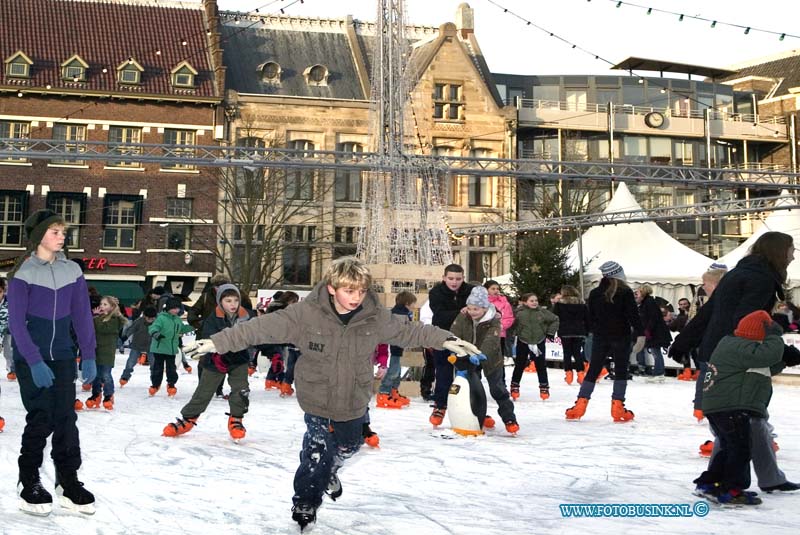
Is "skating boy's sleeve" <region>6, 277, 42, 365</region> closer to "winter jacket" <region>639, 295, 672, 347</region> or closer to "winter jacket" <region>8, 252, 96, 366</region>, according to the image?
"winter jacket" <region>8, 252, 96, 366</region>

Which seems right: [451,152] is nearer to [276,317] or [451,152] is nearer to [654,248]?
[654,248]

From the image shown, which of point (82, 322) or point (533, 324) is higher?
point (533, 324)

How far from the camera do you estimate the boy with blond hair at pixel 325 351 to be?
4609mm

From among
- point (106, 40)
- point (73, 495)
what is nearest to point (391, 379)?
point (73, 495)

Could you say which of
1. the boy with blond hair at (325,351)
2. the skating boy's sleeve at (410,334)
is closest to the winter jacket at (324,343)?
the boy with blond hair at (325,351)

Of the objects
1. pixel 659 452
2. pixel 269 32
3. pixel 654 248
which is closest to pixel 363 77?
pixel 269 32

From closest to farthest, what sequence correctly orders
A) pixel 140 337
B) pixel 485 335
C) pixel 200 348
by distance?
pixel 200 348 < pixel 485 335 < pixel 140 337

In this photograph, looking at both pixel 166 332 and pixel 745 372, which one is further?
pixel 166 332

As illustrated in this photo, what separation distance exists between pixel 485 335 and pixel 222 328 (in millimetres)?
2294

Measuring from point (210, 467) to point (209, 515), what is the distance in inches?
63.8

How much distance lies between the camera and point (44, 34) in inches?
1423

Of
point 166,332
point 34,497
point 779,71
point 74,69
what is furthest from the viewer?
point 779,71

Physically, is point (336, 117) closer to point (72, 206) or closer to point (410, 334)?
point (72, 206)

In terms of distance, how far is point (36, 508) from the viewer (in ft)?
15.9
